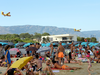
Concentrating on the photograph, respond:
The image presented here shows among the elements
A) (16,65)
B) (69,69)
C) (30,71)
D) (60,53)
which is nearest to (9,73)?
(16,65)

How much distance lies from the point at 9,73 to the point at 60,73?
4.24 metres

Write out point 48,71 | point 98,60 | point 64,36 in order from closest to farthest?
1. point 48,71
2. point 98,60
3. point 64,36

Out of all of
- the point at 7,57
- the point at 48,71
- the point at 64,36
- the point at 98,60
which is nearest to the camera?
the point at 48,71

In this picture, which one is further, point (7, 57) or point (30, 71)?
point (7, 57)

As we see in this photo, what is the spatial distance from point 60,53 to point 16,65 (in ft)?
17.4

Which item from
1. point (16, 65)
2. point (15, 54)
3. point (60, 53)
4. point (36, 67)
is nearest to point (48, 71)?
point (36, 67)

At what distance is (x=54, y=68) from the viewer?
8.57 meters

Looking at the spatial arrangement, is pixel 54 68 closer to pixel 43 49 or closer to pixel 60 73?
pixel 60 73

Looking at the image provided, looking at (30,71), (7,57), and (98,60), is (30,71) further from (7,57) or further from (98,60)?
(98,60)

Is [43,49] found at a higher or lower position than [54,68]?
higher

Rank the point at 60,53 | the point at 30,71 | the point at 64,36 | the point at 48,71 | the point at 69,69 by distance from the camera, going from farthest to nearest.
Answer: the point at 64,36, the point at 60,53, the point at 69,69, the point at 48,71, the point at 30,71

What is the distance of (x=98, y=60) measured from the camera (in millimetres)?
11250

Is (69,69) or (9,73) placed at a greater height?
(9,73)

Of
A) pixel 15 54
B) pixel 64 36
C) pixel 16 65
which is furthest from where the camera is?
pixel 64 36
